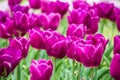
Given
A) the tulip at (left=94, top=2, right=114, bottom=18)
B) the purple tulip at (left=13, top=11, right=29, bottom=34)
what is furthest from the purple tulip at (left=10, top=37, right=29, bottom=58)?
the tulip at (left=94, top=2, right=114, bottom=18)

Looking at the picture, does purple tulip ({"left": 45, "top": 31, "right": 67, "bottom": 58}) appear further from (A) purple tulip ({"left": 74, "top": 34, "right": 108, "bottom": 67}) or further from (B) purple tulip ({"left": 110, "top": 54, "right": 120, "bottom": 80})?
(B) purple tulip ({"left": 110, "top": 54, "right": 120, "bottom": 80})

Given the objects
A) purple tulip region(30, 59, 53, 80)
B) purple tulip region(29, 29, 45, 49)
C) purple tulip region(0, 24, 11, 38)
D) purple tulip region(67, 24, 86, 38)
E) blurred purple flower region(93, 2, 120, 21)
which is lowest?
blurred purple flower region(93, 2, 120, 21)

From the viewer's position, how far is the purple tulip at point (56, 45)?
2141 millimetres

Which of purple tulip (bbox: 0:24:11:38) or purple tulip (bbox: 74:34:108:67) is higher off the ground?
purple tulip (bbox: 74:34:108:67)

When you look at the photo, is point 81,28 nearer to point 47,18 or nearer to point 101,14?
point 47,18

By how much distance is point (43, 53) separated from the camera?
9.96 ft

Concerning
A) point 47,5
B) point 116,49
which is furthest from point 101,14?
point 116,49

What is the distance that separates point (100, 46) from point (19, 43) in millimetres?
473

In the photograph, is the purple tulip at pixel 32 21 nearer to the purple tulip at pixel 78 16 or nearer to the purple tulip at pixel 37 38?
the purple tulip at pixel 78 16

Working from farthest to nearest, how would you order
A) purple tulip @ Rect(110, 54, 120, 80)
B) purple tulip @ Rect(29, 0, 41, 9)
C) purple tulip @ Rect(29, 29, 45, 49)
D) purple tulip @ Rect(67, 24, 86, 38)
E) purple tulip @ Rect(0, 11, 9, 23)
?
1. purple tulip @ Rect(29, 0, 41, 9)
2. purple tulip @ Rect(0, 11, 9, 23)
3. purple tulip @ Rect(67, 24, 86, 38)
4. purple tulip @ Rect(29, 29, 45, 49)
5. purple tulip @ Rect(110, 54, 120, 80)

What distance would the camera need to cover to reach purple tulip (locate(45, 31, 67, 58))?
7.02ft

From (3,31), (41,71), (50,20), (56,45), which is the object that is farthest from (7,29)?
(41,71)

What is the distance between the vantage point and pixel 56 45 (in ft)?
7.03

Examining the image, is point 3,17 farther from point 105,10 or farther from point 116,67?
point 116,67
